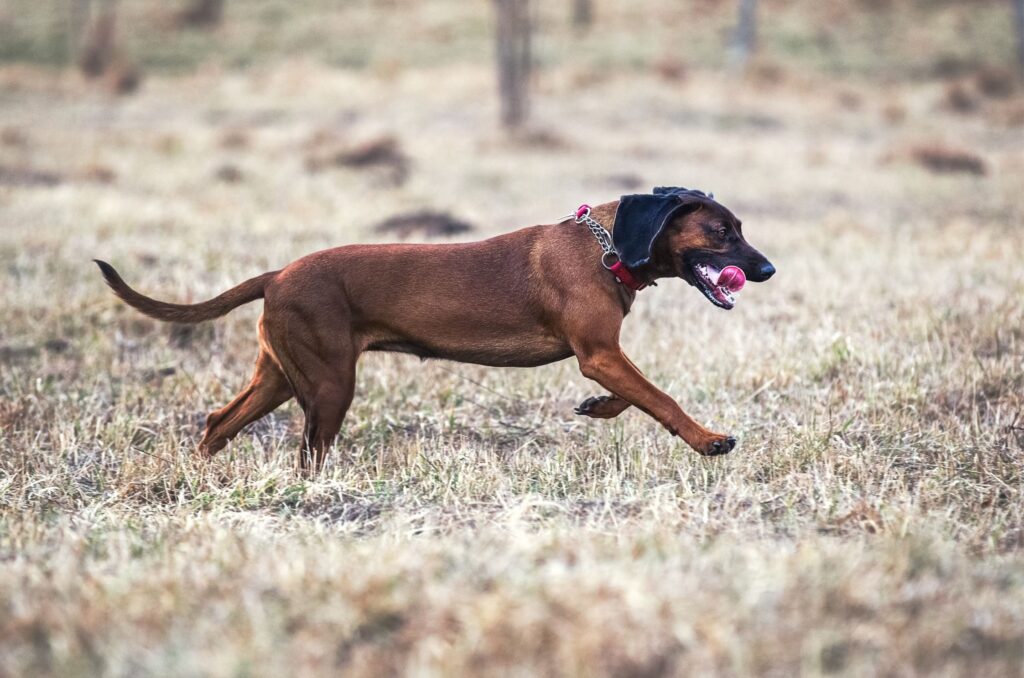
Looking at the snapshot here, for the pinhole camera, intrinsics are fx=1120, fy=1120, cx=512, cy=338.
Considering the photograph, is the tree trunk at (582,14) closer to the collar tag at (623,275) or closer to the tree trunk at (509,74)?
the tree trunk at (509,74)

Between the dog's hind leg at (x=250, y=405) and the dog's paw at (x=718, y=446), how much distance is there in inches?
75.5

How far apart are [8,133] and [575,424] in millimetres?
15297

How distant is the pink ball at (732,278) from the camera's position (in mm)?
4680

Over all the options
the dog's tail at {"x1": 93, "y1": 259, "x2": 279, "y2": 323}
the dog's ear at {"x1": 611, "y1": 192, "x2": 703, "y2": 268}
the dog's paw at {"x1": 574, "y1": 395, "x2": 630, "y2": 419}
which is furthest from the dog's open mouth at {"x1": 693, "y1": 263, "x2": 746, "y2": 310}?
the dog's tail at {"x1": 93, "y1": 259, "x2": 279, "y2": 323}

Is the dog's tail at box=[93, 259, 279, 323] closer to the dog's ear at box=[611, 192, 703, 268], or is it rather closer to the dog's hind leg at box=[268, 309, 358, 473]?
the dog's hind leg at box=[268, 309, 358, 473]

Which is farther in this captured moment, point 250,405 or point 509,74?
point 509,74

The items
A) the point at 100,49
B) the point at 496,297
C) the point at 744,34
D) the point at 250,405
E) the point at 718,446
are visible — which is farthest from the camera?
the point at 100,49

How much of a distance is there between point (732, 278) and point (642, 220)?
449mm

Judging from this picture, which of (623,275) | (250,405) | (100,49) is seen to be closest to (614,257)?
(623,275)

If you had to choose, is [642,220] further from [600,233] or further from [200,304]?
[200,304]

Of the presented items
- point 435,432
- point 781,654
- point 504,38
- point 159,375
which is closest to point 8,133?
point 504,38

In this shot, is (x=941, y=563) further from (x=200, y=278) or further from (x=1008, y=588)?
(x=200, y=278)

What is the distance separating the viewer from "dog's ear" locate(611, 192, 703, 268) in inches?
184

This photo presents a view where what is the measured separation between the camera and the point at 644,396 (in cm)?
470
